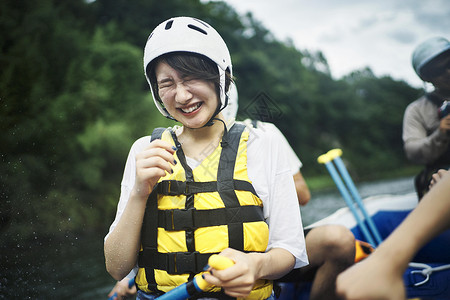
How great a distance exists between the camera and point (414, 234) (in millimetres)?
566

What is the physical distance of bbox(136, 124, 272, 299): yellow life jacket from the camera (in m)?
1.14

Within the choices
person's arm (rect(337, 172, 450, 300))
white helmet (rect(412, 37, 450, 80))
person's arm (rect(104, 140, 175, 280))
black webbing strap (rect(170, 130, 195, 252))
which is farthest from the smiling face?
white helmet (rect(412, 37, 450, 80))

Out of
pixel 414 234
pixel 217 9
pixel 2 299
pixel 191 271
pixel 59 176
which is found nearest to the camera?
pixel 414 234

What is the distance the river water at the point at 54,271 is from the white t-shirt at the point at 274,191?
0.67 meters

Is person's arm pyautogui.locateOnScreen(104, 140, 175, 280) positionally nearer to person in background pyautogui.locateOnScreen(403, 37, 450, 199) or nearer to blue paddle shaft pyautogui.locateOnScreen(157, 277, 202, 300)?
blue paddle shaft pyautogui.locateOnScreen(157, 277, 202, 300)

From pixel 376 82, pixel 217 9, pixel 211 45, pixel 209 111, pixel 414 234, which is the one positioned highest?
pixel 217 9

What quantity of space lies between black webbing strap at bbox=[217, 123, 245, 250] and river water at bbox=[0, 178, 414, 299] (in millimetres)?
948

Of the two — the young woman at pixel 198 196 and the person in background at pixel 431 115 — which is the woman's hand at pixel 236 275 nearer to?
the young woman at pixel 198 196

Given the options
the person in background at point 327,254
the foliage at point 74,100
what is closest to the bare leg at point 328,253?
the person in background at point 327,254

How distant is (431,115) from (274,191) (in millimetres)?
1337

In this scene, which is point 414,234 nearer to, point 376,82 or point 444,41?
point 444,41

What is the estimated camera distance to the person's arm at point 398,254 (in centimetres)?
54

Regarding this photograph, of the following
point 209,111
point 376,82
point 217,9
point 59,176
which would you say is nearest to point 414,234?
point 209,111

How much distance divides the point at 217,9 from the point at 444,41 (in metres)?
25.8
